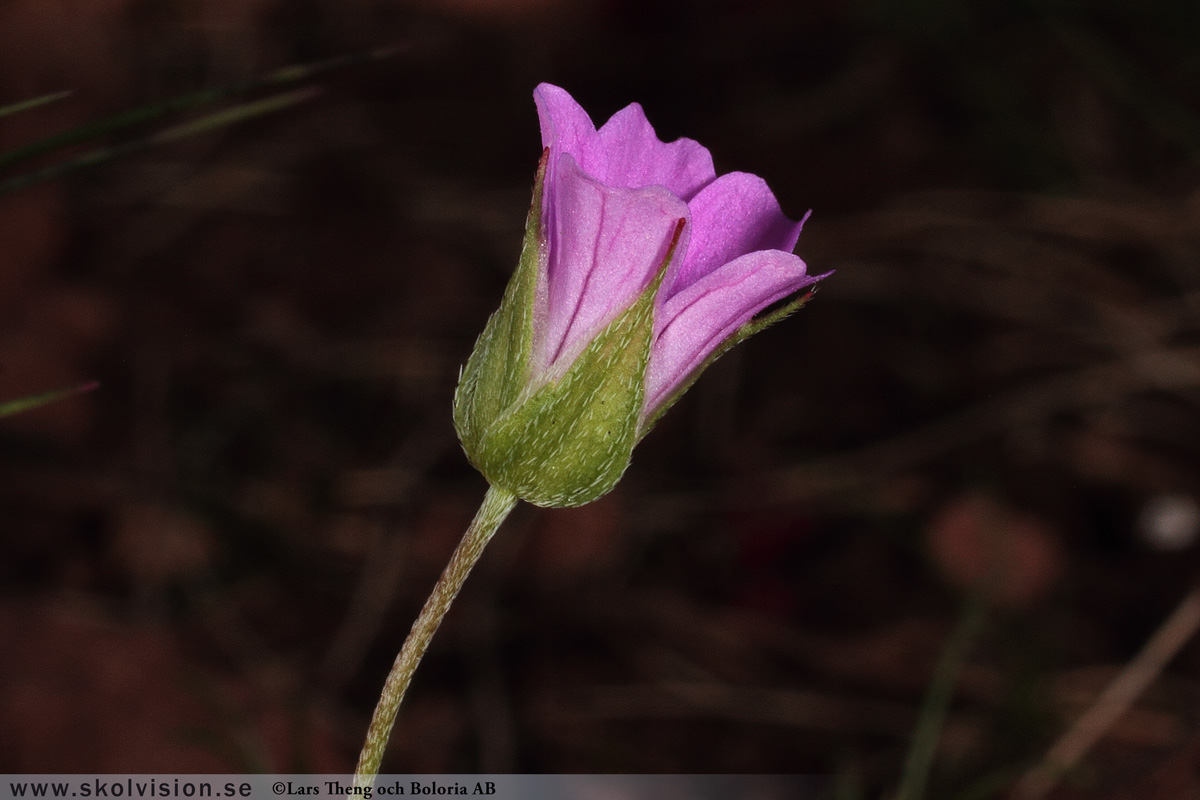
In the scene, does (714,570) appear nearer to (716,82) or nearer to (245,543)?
(245,543)

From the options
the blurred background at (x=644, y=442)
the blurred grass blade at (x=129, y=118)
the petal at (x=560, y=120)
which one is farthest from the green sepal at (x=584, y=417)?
the blurred background at (x=644, y=442)

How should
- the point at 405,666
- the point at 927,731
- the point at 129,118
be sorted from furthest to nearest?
the point at 927,731 < the point at 129,118 < the point at 405,666

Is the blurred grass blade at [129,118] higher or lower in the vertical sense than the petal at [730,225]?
higher

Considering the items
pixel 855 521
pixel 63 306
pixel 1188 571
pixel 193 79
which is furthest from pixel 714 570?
pixel 193 79

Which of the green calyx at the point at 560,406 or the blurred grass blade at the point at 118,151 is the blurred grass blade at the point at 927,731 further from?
the blurred grass blade at the point at 118,151

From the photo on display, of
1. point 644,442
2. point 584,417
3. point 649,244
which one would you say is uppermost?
point 649,244

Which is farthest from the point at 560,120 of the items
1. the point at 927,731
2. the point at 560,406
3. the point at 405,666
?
the point at 927,731

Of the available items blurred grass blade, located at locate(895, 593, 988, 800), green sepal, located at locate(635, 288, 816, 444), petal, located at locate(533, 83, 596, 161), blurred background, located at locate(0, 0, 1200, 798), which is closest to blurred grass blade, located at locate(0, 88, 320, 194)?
petal, located at locate(533, 83, 596, 161)

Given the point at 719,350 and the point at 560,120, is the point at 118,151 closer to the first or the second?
the point at 560,120
